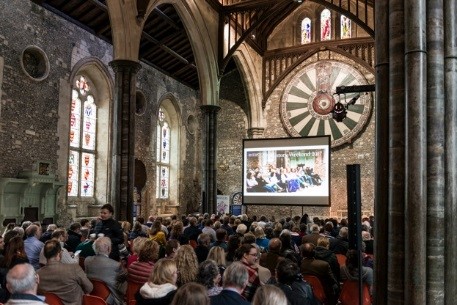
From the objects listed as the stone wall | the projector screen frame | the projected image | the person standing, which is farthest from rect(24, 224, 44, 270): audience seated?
the projected image

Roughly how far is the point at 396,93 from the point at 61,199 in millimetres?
10548

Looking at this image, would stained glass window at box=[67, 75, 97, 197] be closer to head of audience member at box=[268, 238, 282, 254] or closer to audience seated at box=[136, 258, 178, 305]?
head of audience member at box=[268, 238, 282, 254]

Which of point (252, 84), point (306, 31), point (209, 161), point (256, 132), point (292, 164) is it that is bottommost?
point (292, 164)

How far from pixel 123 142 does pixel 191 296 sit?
8.85 metres

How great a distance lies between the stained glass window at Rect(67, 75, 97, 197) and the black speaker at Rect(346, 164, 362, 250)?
10781 millimetres

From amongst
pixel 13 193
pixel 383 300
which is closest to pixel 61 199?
pixel 13 193

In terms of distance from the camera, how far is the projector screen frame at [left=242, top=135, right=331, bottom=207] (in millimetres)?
13539

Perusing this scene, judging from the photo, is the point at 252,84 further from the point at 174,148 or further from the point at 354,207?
the point at 354,207

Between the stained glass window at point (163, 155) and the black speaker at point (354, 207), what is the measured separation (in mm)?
14433

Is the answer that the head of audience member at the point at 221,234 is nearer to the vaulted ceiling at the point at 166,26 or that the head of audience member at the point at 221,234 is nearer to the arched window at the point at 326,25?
the vaulted ceiling at the point at 166,26

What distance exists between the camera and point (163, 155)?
60.8 ft

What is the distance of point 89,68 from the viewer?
46.6 feet

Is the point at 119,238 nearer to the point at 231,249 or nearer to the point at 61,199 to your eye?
the point at 231,249

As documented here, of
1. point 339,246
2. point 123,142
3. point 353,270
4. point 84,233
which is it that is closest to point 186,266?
point 353,270
